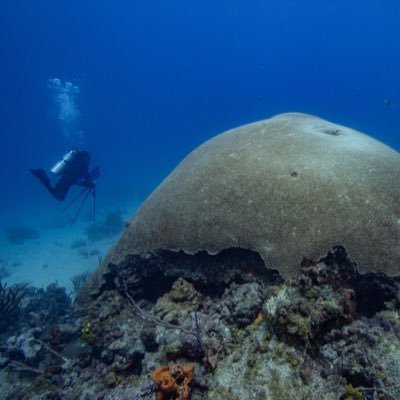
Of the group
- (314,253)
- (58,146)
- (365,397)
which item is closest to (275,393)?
(365,397)

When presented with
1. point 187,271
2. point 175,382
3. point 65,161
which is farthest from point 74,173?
point 175,382

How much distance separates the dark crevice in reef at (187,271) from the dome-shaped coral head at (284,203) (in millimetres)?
192

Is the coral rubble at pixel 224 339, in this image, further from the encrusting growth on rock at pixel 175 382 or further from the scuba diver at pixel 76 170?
the scuba diver at pixel 76 170

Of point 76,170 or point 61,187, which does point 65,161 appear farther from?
point 61,187

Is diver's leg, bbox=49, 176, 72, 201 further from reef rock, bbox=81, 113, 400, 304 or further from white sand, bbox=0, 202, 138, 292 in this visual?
reef rock, bbox=81, 113, 400, 304

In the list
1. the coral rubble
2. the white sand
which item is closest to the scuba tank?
the white sand

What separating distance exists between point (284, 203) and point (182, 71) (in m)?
151

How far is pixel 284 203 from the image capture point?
14.1ft

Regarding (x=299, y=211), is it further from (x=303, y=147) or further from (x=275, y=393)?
(x=275, y=393)

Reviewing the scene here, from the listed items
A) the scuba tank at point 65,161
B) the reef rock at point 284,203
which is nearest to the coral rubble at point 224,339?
the reef rock at point 284,203

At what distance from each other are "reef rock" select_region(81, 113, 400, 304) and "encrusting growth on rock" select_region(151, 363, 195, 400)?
1535 mm

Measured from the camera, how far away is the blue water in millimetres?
97375

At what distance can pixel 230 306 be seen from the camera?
393cm

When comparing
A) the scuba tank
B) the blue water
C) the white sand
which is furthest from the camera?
the blue water
